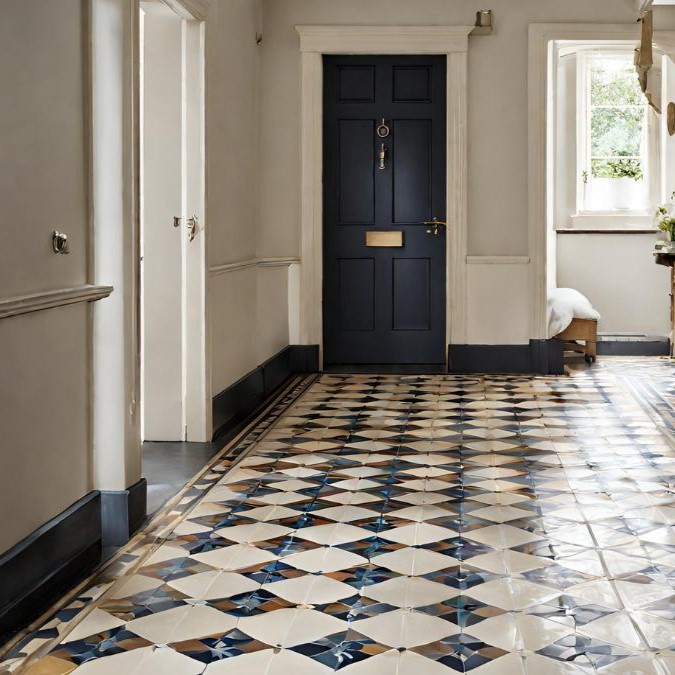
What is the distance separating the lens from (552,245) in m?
10.3

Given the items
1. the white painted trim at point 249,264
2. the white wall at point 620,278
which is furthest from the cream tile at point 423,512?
the white wall at point 620,278

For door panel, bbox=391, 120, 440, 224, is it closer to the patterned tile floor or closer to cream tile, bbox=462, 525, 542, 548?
the patterned tile floor

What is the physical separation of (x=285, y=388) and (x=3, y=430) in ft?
15.9

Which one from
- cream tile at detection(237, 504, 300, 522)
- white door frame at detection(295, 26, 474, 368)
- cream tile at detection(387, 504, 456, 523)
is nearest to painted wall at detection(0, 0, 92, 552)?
cream tile at detection(237, 504, 300, 522)

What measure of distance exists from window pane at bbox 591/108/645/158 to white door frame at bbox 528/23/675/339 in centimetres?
200

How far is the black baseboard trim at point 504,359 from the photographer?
8695mm

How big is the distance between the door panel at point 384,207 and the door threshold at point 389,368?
0.12 feet

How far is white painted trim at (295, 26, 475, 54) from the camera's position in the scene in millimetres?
8508

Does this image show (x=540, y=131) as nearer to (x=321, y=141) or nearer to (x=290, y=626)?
(x=321, y=141)

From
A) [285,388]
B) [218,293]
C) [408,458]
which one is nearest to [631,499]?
[408,458]

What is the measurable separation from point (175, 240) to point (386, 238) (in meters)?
3.34

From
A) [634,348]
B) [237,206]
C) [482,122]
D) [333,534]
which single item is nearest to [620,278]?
[634,348]

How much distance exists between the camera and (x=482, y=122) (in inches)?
340

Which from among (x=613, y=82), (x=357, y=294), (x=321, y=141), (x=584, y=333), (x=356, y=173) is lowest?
(x=584, y=333)
